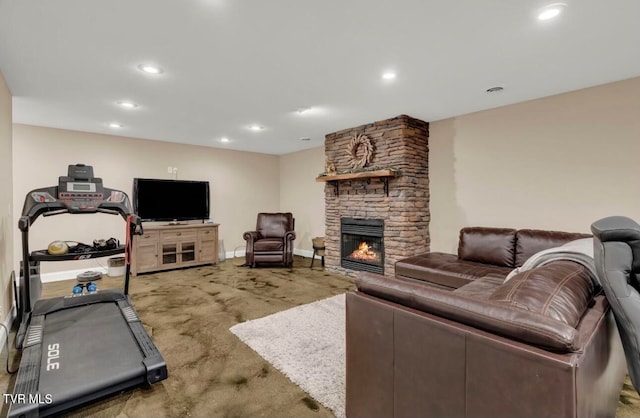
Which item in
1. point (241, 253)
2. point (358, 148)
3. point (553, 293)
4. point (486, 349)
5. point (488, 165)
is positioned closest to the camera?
point (486, 349)

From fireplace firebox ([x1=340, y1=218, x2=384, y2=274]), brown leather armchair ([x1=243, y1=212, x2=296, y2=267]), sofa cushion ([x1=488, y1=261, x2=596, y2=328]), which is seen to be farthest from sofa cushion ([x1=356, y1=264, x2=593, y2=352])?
brown leather armchair ([x1=243, y1=212, x2=296, y2=267])

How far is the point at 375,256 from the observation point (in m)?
4.76

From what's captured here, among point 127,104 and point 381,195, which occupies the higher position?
point 127,104

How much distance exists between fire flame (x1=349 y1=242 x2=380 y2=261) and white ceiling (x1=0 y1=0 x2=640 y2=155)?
2.14m

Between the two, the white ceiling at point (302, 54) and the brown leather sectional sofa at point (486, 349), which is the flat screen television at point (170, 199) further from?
the brown leather sectional sofa at point (486, 349)

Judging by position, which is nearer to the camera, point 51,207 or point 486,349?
point 486,349

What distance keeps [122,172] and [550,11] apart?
606 centimetres

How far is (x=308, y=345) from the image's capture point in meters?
2.48

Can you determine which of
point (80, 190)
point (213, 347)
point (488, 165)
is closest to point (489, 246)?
point (488, 165)

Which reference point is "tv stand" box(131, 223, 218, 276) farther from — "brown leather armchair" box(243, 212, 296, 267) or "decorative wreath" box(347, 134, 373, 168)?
"decorative wreath" box(347, 134, 373, 168)

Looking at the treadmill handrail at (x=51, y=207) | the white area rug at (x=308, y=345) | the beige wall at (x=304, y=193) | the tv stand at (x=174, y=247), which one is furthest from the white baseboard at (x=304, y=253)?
the treadmill handrail at (x=51, y=207)

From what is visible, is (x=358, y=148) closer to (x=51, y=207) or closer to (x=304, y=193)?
(x=304, y=193)

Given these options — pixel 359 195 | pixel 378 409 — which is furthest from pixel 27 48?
pixel 359 195

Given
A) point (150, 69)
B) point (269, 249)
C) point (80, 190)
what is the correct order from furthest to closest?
point (269, 249) < point (80, 190) < point (150, 69)
